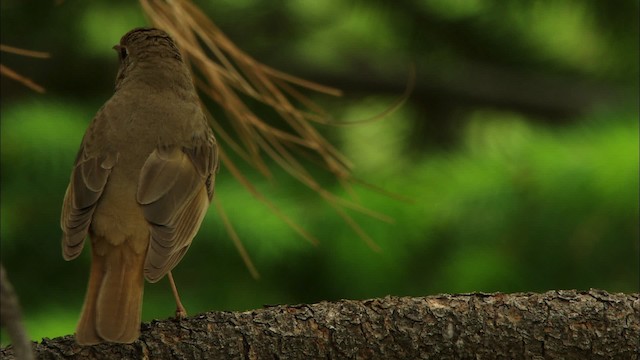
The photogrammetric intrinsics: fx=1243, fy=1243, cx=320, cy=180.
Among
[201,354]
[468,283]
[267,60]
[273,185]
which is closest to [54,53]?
[267,60]

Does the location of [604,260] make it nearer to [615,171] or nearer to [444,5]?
[615,171]

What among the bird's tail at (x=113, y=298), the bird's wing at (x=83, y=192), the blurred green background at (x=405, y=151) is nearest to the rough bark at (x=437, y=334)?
the bird's tail at (x=113, y=298)

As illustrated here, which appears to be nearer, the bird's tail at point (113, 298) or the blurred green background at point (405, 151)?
the bird's tail at point (113, 298)

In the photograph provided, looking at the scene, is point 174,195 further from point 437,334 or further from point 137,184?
point 437,334

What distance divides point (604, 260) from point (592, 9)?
121cm

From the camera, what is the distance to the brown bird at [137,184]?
2.38 m

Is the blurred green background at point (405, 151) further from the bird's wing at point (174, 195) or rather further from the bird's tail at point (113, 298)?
the bird's tail at point (113, 298)

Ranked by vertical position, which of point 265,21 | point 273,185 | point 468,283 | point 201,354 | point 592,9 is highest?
point 265,21

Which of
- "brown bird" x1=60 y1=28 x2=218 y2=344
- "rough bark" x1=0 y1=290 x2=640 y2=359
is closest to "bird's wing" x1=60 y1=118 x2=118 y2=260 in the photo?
"brown bird" x1=60 y1=28 x2=218 y2=344

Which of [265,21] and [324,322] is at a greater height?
[265,21]

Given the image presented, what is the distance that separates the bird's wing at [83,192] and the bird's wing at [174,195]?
89 mm

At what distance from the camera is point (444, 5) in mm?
4258

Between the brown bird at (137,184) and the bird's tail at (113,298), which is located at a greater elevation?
the brown bird at (137,184)

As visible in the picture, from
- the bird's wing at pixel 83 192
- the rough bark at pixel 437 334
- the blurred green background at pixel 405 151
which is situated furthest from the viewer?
the blurred green background at pixel 405 151
